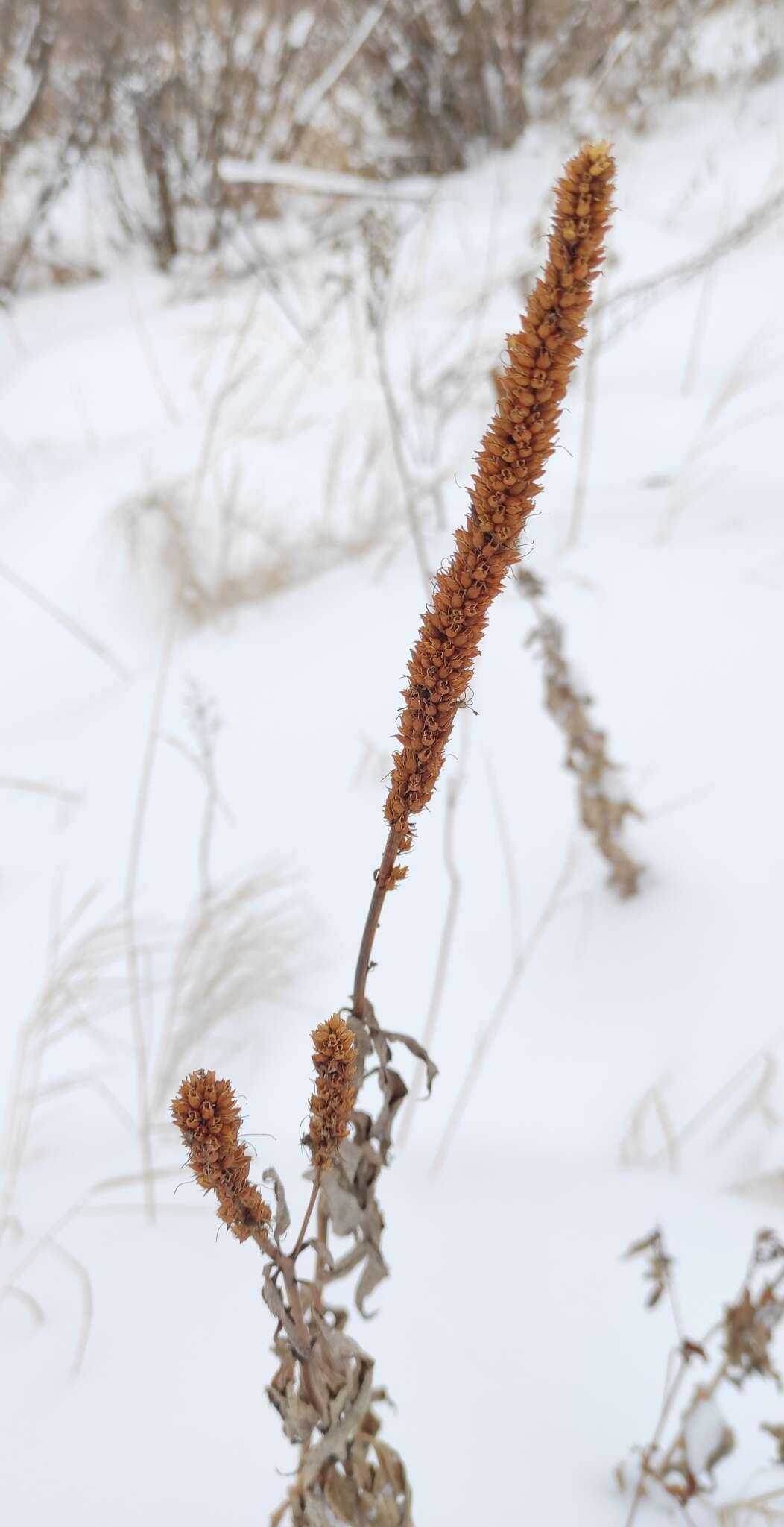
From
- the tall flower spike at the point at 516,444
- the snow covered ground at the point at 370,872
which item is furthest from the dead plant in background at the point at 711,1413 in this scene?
the tall flower spike at the point at 516,444

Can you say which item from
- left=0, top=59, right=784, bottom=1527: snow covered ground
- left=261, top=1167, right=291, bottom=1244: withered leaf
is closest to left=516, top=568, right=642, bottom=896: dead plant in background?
left=0, top=59, right=784, bottom=1527: snow covered ground

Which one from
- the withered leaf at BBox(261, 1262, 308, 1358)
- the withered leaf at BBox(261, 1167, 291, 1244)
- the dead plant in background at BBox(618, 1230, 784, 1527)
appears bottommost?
the dead plant in background at BBox(618, 1230, 784, 1527)

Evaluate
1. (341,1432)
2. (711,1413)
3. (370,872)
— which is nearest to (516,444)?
(341,1432)

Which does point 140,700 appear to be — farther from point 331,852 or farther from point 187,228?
point 187,228

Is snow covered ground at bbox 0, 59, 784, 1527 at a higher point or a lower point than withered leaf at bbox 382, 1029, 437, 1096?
higher

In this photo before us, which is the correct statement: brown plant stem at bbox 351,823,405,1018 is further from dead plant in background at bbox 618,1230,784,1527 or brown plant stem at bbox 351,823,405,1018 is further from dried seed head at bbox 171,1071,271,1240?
dead plant in background at bbox 618,1230,784,1527
